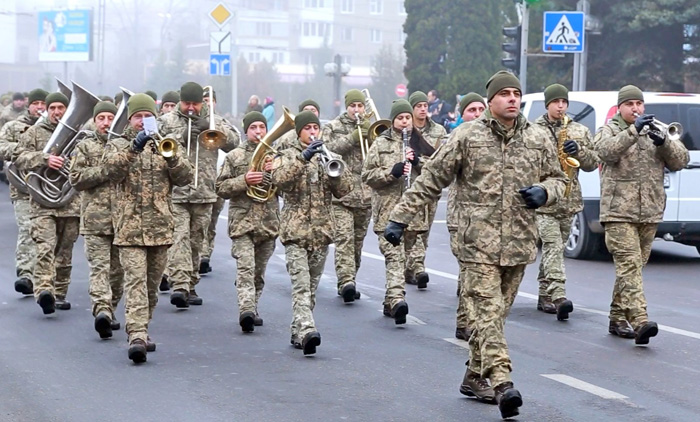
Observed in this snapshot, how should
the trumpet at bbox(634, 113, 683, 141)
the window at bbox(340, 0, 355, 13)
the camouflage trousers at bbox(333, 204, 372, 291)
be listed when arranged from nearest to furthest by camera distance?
the trumpet at bbox(634, 113, 683, 141) < the camouflage trousers at bbox(333, 204, 372, 291) < the window at bbox(340, 0, 355, 13)

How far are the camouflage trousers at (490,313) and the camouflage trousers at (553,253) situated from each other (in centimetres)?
340

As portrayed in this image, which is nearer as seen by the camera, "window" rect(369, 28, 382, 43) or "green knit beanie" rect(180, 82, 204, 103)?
"green knit beanie" rect(180, 82, 204, 103)

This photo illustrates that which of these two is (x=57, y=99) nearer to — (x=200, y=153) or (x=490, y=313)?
(x=200, y=153)

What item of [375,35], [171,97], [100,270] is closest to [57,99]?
[171,97]

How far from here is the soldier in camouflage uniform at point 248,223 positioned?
10406mm

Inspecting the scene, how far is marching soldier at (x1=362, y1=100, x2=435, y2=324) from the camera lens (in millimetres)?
10969

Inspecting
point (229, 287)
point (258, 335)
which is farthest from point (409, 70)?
point (258, 335)

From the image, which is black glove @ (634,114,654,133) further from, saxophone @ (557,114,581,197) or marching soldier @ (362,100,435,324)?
marching soldier @ (362,100,435,324)

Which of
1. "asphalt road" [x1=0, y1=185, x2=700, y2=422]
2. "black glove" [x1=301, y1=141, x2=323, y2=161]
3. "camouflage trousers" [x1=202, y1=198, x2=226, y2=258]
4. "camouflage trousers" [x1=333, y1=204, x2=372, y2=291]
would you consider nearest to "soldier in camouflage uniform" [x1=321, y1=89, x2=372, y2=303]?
"camouflage trousers" [x1=333, y1=204, x2=372, y2=291]

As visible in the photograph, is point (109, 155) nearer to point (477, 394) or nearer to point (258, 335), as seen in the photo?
point (258, 335)

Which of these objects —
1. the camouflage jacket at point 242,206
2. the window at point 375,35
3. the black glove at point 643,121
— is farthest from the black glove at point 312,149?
the window at point 375,35

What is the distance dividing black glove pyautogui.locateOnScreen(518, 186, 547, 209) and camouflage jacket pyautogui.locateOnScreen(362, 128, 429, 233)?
377 cm

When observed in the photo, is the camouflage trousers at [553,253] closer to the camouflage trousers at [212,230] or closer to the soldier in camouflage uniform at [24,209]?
the camouflage trousers at [212,230]

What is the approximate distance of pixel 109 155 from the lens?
9188mm
